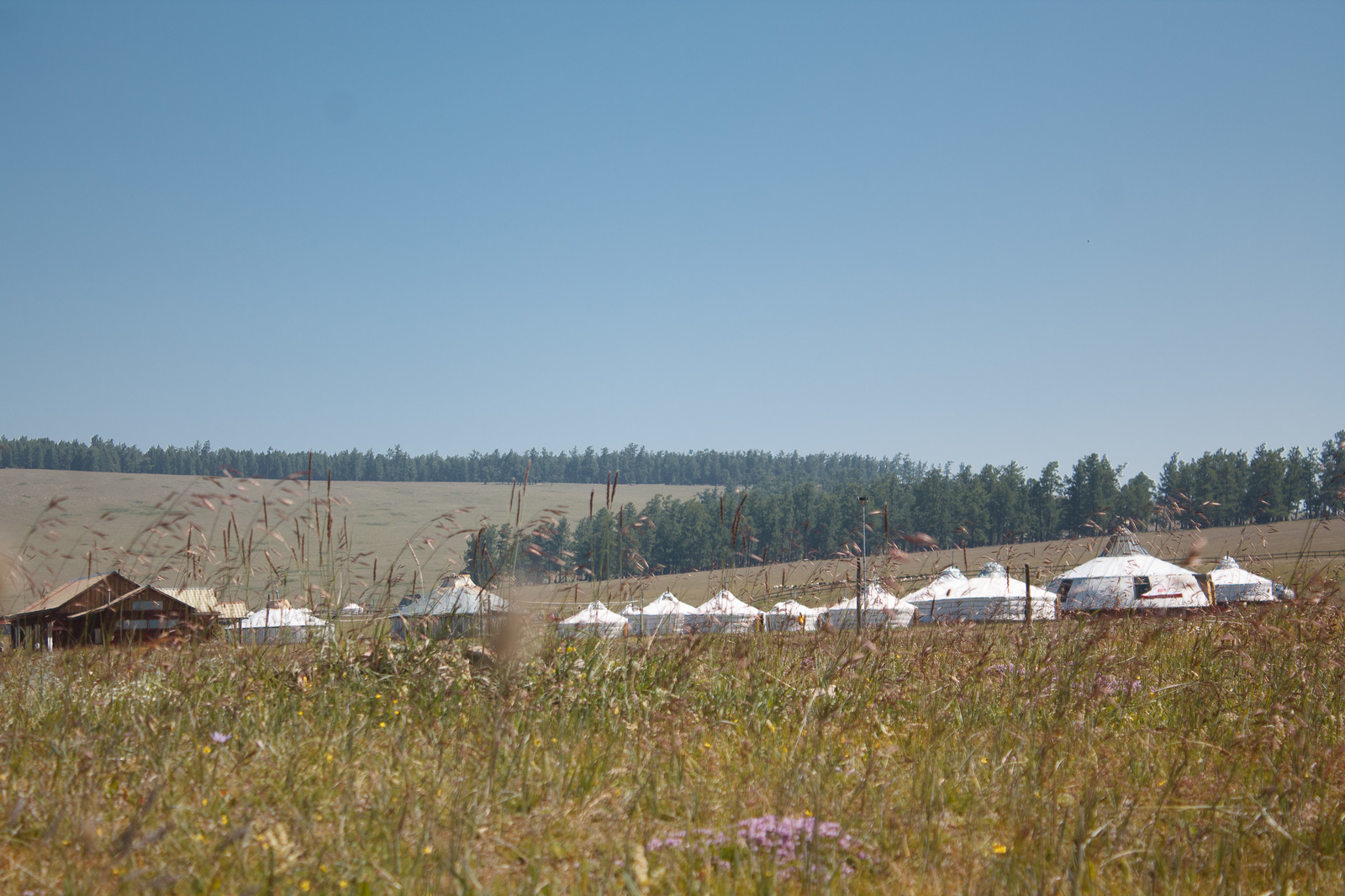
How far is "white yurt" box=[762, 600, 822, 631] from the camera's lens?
472 centimetres

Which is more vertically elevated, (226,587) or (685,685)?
(226,587)

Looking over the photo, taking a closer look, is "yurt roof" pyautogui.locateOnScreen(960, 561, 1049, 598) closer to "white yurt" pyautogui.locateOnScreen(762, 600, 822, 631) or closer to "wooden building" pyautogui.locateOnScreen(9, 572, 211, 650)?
"white yurt" pyautogui.locateOnScreen(762, 600, 822, 631)

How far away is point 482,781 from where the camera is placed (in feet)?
7.69

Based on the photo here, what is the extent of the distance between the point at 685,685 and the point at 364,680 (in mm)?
1347

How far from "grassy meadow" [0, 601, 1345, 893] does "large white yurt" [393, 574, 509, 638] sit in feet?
0.51

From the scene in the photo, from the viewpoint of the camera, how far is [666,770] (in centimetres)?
255

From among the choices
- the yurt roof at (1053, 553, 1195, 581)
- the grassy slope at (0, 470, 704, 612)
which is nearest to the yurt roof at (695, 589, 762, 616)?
the grassy slope at (0, 470, 704, 612)

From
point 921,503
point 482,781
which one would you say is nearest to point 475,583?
point 482,781

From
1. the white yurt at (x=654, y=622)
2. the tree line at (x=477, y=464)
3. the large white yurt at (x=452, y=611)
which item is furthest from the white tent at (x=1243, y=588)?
the tree line at (x=477, y=464)

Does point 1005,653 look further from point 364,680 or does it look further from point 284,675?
point 284,675

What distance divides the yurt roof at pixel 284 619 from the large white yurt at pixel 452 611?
385 mm

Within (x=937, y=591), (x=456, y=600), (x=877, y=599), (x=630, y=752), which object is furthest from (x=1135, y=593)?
(x=456, y=600)

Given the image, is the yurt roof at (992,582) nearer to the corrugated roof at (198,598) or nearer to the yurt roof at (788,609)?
the yurt roof at (788,609)

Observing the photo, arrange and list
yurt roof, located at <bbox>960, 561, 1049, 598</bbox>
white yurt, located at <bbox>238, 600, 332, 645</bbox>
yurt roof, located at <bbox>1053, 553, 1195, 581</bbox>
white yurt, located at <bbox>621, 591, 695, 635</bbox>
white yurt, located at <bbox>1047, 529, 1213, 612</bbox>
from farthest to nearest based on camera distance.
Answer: white yurt, located at <bbox>1047, 529, 1213, 612</bbox> < yurt roof, located at <bbox>1053, 553, 1195, 581</bbox> < yurt roof, located at <bbox>960, 561, 1049, 598</bbox> < white yurt, located at <bbox>621, 591, 695, 635</bbox> < white yurt, located at <bbox>238, 600, 332, 645</bbox>
